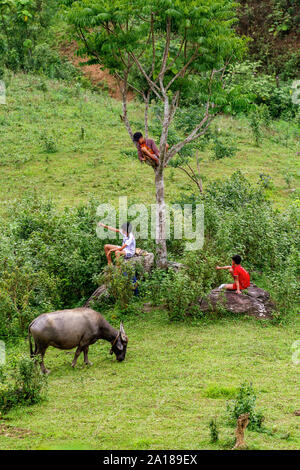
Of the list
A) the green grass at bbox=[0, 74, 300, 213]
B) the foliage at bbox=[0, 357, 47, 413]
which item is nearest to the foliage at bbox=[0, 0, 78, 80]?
the green grass at bbox=[0, 74, 300, 213]

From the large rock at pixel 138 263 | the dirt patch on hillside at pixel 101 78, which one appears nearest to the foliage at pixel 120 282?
the large rock at pixel 138 263

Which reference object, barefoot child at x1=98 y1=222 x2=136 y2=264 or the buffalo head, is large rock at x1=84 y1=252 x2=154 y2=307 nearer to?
barefoot child at x1=98 y1=222 x2=136 y2=264

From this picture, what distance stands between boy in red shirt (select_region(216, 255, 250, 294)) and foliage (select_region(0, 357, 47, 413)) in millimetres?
4995

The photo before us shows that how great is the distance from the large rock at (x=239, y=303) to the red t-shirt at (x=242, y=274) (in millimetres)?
272

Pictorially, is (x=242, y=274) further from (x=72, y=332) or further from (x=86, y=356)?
(x=72, y=332)

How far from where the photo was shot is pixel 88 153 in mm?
23141

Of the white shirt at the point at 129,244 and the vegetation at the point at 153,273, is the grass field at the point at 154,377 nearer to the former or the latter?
the vegetation at the point at 153,273

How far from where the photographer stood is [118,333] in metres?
10.2

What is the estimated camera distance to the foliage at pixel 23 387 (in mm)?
8172

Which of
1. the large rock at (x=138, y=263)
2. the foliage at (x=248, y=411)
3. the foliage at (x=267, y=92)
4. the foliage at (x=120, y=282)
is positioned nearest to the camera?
the foliage at (x=248, y=411)

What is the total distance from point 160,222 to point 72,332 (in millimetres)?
4205
